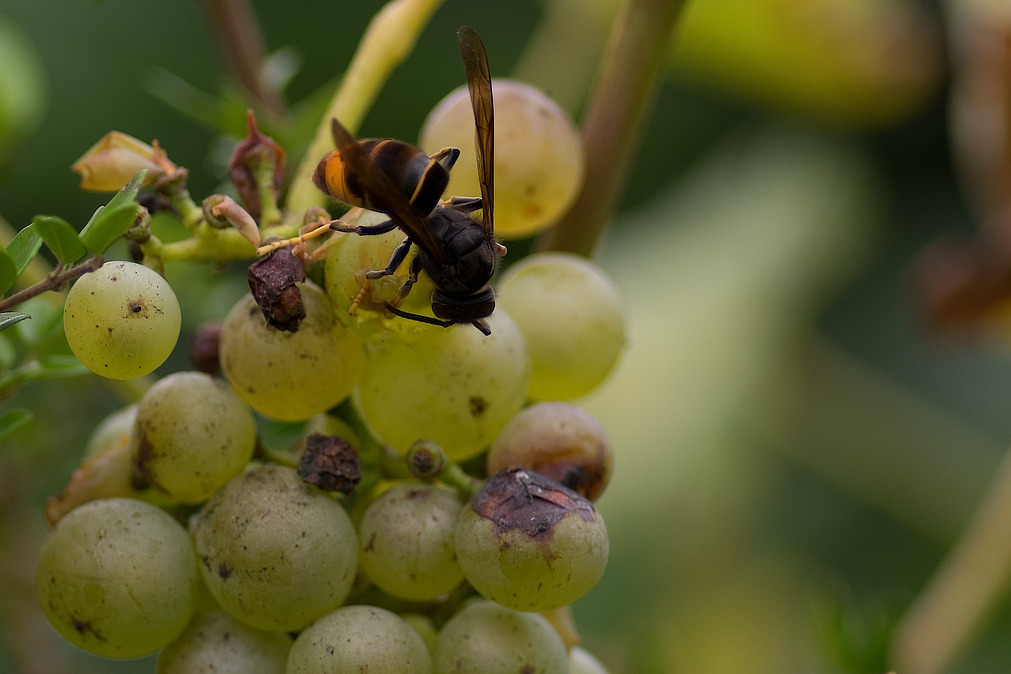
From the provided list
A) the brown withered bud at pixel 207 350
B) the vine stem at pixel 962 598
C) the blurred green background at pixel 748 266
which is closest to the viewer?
the brown withered bud at pixel 207 350

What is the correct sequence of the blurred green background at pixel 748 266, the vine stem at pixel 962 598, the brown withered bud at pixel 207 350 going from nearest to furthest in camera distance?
the brown withered bud at pixel 207 350
the vine stem at pixel 962 598
the blurred green background at pixel 748 266

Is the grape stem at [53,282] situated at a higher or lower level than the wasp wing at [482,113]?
lower

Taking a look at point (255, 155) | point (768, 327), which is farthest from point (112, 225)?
point (768, 327)

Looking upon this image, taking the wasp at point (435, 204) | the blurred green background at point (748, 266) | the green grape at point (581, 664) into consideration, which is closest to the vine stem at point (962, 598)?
the blurred green background at point (748, 266)

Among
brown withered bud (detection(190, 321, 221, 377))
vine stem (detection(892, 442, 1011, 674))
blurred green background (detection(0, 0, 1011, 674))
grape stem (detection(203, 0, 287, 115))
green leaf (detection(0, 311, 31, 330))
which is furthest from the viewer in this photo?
blurred green background (detection(0, 0, 1011, 674))

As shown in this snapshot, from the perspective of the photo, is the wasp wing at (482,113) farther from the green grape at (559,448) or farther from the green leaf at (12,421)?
the green leaf at (12,421)

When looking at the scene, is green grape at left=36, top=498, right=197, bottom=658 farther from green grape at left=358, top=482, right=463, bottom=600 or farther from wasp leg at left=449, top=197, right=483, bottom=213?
wasp leg at left=449, top=197, right=483, bottom=213

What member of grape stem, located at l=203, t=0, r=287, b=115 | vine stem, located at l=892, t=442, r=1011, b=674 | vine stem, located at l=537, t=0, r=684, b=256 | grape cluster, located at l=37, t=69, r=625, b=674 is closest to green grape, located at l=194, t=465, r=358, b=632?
grape cluster, located at l=37, t=69, r=625, b=674

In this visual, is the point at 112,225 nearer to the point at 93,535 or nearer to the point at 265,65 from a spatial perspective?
the point at 93,535

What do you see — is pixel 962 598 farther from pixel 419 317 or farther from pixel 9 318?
pixel 9 318
